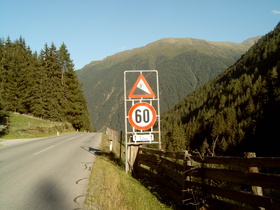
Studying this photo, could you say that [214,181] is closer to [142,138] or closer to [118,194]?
[118,194]

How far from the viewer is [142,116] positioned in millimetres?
7941

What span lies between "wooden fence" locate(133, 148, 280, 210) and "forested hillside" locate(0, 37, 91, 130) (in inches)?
1456

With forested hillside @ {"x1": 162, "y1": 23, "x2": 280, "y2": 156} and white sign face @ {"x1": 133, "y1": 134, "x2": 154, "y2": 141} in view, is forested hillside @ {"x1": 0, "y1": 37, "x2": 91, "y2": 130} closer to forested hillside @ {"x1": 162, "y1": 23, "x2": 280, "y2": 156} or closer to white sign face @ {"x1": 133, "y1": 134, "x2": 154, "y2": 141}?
forested hillside @ {"x1": 162, "y1": 23, "x2": 280, "y2": 156}

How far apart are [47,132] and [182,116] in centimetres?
13213

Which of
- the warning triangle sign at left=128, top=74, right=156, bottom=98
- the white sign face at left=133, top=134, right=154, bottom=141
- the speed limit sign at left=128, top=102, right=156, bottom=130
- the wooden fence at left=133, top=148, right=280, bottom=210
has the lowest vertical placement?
the wooden fence at left=133, top=148, right=280, bottom=210

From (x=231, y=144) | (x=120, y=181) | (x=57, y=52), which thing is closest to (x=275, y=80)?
(x=231, y=144)

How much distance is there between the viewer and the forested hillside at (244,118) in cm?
5500

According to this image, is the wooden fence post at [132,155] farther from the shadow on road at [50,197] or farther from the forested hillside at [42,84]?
the forested hillside at [42,84]

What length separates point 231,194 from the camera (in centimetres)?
408

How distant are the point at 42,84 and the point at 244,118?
67.0 m

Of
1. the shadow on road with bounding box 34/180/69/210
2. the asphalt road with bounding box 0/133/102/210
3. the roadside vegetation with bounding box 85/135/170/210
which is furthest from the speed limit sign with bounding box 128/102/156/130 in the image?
the shadow on road with bounding box 34/180/69/210

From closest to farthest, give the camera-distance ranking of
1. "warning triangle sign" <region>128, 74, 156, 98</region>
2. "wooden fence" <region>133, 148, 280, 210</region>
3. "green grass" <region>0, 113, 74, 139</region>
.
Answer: "wooden fence" <region>133, 148, 280, 210</region> < "warning triangle sign" <region>128, 74, 156, 98</region> < "green grass" <region>0, 113, 74, 139</region>

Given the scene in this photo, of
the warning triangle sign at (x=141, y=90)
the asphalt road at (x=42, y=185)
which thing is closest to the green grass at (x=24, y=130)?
the asphalt road at (x=42, y=185)

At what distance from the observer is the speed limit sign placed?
7.88m
